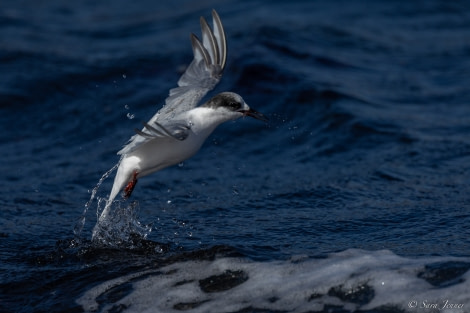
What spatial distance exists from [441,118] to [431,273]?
17.8ft

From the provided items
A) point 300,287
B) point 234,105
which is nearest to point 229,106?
point 234,105

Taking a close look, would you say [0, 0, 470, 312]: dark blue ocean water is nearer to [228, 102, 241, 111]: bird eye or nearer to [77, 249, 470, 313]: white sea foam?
[77, 249, 470, 313]: white sea foam

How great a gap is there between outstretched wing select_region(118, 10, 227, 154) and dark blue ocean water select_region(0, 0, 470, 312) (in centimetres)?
107

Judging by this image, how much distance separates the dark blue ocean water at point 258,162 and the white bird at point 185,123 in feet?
2.20

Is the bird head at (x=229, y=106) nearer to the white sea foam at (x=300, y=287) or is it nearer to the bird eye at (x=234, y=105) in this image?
the bird eye at (x=234, y=105)

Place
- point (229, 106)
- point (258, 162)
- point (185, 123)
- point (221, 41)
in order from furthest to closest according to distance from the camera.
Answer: point (258, 162)
point (221, 41)
point (229, 106)
point (185, 123)

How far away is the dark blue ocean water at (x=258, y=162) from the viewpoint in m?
6.12

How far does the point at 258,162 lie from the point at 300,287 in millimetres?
4074

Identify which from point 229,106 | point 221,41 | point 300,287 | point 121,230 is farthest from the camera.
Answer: point 221,41

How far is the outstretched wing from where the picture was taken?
7.44 meters

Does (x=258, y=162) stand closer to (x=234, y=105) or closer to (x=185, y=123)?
(x=234, y=105)

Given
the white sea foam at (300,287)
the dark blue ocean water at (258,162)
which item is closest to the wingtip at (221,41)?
the dark blue ocean water at (258,162)

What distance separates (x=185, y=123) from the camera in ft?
22.0

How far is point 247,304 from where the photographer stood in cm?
580
